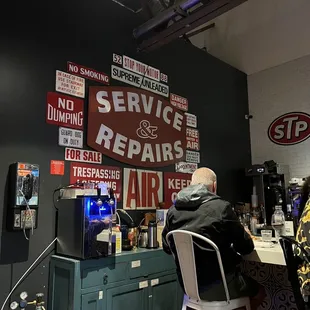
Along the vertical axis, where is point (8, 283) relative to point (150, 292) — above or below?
above

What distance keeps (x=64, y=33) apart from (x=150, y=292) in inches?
113

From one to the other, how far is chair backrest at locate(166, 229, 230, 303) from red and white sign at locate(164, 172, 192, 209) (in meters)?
1.98

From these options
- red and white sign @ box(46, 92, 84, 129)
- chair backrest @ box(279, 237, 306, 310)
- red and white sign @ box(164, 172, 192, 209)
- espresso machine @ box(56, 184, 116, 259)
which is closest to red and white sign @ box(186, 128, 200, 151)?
red and white sign @ box(164, 172, 192, 209)

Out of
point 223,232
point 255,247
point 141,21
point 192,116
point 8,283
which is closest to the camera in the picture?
point 223,232

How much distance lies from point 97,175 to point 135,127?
85 centimetres

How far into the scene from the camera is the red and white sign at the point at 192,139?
15.3ft

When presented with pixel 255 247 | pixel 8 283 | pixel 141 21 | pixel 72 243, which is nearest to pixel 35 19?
pixel 141 21

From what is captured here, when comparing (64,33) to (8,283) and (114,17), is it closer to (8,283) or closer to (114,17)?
(114,17)

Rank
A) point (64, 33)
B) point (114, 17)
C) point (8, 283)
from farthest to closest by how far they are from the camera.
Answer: point (114, 17), point (64, 33), point (8, 283)

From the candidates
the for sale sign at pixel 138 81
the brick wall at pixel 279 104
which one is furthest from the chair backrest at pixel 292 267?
the brick wall at pixel 279 104

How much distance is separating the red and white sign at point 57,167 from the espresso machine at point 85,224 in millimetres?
265

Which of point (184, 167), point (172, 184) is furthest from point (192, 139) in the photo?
point (172, 184)

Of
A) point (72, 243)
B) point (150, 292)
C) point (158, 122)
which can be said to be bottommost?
point (150, 292)

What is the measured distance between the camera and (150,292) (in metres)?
3.11
